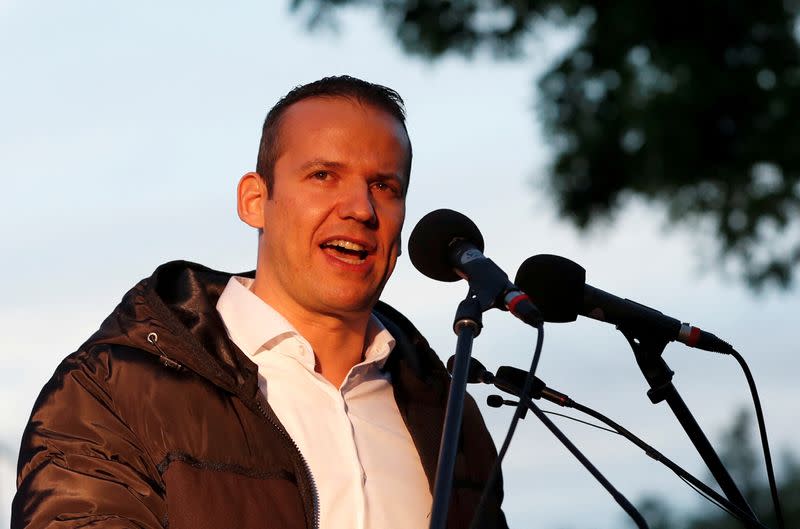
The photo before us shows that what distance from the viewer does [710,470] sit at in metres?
2.93

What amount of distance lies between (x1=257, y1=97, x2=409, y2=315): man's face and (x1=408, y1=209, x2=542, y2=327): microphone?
0.48m

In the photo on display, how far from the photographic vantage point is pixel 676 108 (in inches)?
355

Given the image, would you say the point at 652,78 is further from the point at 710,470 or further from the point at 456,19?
the point at 710,470

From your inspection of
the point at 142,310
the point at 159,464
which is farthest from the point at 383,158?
the point at 159,464

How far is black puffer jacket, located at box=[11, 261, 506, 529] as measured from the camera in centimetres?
299

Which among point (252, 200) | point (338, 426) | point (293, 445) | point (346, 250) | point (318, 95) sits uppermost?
point (318, 95)

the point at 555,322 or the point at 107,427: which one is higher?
the point at 555,322

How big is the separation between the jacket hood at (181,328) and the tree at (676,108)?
6047mm

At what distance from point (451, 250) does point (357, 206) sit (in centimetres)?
57

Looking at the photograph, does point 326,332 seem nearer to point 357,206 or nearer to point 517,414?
point 357,206

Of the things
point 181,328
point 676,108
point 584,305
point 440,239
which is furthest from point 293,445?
point 676,108

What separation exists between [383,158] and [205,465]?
3.08 feet

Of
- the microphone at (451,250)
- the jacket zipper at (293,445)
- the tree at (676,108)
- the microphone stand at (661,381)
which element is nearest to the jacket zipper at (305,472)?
the jacket zipper at (293,445)

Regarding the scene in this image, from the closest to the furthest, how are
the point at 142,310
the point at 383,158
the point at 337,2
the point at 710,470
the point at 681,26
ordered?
the point at 710,470 → the point at 142,310 → the point at 383,158 → the point at 681,26 → the point at 337,2
